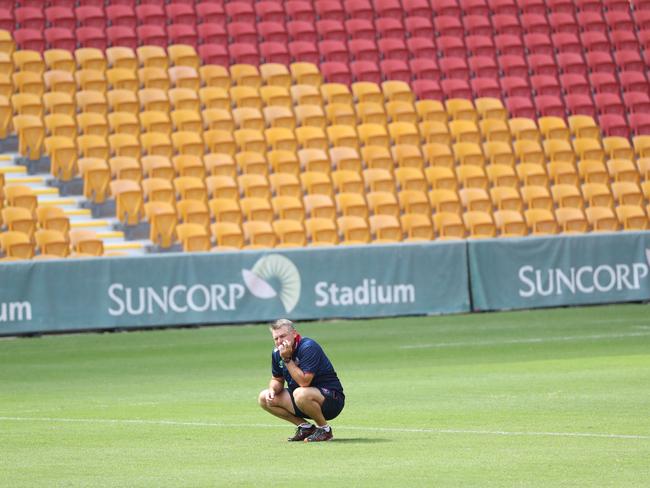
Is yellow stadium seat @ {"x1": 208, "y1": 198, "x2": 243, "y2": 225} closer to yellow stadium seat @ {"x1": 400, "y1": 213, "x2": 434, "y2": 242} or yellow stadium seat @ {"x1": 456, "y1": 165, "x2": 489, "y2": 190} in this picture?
yellow stadium seat @ {"x1": 400, "y1": 213, "x2": 434, "y2": 242}

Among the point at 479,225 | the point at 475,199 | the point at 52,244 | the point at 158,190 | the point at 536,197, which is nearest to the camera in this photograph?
the point at 52,244

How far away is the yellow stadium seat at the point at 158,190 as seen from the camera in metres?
25.6

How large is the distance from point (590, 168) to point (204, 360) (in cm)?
1404

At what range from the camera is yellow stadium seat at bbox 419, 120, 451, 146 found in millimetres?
29516

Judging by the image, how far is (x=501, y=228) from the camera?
2775 centimetres

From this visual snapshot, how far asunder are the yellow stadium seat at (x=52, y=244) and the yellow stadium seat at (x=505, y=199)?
9.40m

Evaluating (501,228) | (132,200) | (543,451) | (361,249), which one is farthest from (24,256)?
(543,451)

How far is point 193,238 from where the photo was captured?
2473cm

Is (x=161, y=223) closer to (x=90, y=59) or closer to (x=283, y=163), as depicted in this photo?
(x=283, y=163)

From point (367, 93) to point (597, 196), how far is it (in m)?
5.62

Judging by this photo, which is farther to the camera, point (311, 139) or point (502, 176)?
point (502, 176)

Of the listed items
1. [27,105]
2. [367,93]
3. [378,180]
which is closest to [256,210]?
[378,180]

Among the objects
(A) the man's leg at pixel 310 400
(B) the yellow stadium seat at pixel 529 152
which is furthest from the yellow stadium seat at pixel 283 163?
(A) the man's leg at pixel 310 400

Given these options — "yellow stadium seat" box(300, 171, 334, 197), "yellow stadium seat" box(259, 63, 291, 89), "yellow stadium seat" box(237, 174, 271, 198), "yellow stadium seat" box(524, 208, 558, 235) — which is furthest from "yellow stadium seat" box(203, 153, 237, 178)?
"yellow stadium seat" box(524, 208, 558, 235)
